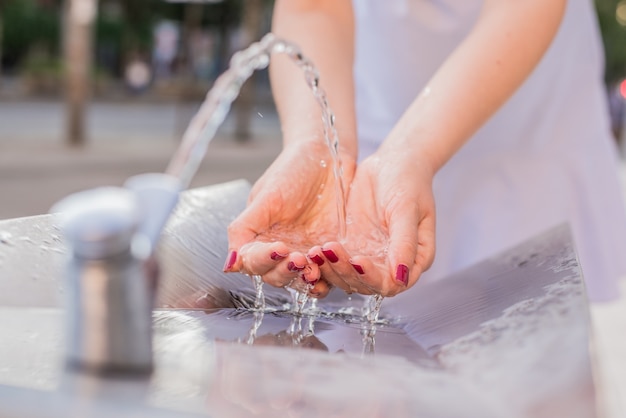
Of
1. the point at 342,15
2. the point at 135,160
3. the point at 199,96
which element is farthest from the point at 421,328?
the point at 199,96

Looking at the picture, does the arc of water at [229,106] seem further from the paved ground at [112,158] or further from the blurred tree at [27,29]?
the blurred tree at [27,29]

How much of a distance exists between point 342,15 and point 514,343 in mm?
968

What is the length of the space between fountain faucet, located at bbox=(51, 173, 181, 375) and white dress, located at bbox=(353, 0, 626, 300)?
3.92 ft

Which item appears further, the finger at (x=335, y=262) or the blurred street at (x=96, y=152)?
the blurred street at (x=96, y=152)

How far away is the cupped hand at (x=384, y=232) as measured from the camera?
3.28ft

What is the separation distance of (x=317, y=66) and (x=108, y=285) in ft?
2.95

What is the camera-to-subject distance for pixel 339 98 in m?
1.48

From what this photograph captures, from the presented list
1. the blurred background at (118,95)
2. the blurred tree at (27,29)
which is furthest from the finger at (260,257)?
the blurred tree at (27,29)

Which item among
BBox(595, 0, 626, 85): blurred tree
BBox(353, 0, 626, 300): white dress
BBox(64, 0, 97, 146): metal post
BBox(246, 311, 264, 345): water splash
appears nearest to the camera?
BBox(246, 311, 264, 345): water splash

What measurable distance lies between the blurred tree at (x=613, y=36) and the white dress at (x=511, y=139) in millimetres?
13724

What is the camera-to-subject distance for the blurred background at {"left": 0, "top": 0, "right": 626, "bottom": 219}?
372 inches

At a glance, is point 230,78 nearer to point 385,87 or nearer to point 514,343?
point 514,343

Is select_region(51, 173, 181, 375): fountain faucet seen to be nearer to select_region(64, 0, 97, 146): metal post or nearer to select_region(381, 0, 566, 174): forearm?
select_region(381, 0, 566, 174): forearm

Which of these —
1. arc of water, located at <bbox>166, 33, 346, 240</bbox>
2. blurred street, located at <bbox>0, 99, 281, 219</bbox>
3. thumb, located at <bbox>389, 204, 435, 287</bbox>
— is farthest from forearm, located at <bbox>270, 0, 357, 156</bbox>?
blurred street, located at <bbox>0, 99, 281, 219</bbox>
